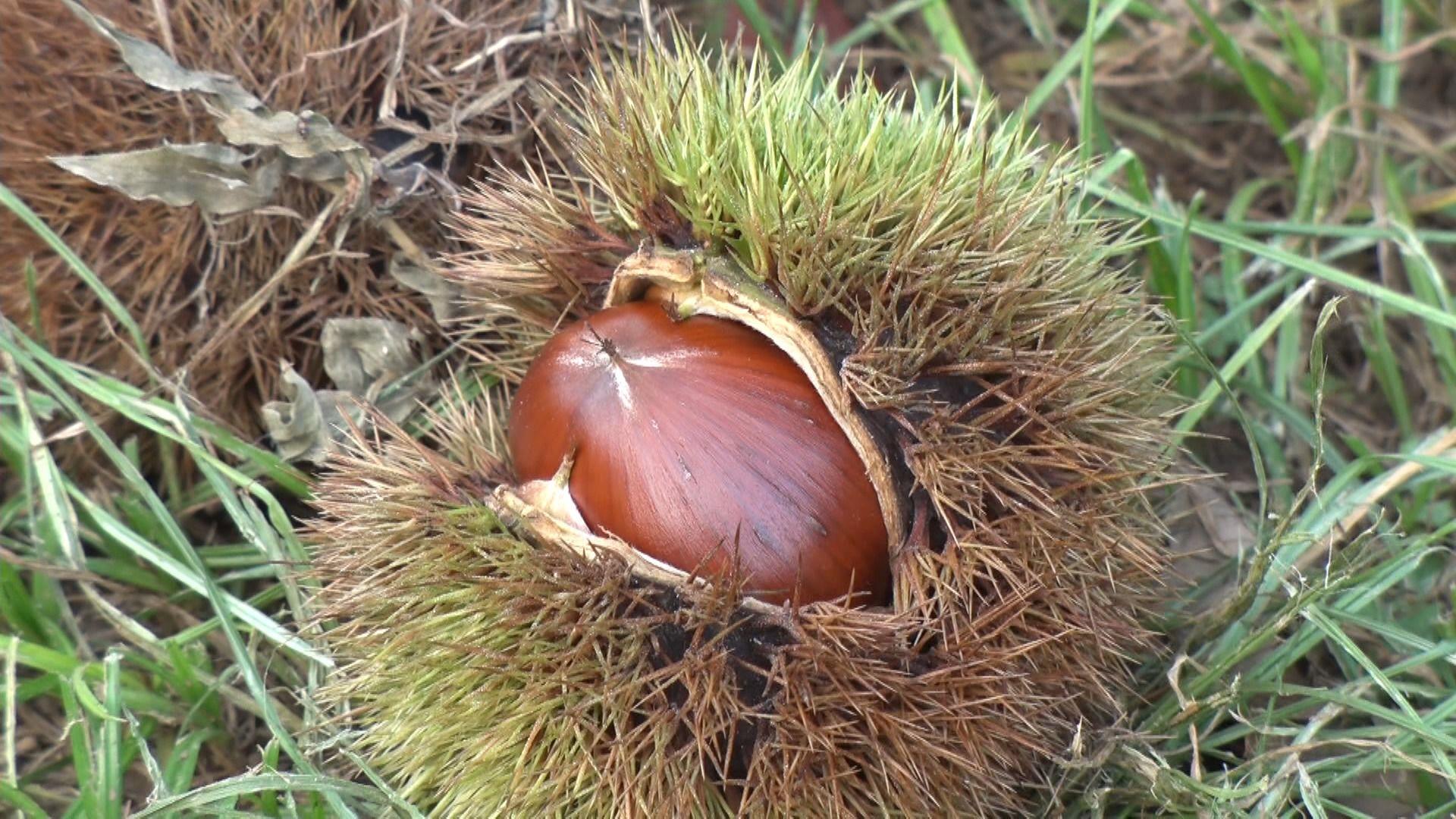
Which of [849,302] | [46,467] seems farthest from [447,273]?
[46,467]

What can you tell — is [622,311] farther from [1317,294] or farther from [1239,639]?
[1317,294]

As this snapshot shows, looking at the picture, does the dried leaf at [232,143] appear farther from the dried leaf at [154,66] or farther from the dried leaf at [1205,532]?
the dried leaf at [1205,532]

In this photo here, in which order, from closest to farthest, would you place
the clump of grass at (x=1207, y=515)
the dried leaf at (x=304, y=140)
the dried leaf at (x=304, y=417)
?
the clump of grass at (x=1207, y=515), the dried leaf at (x=304, y=140), the dried leaf at (x=304, y=417)

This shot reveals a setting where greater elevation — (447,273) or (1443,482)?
(447,273)

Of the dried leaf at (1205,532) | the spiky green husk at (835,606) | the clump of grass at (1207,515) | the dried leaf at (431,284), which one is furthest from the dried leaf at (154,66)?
the dried leaf at (1205,532)

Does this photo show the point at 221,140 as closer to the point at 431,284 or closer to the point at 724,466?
the point at 431,284

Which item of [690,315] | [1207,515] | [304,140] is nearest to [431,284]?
[304,140]
